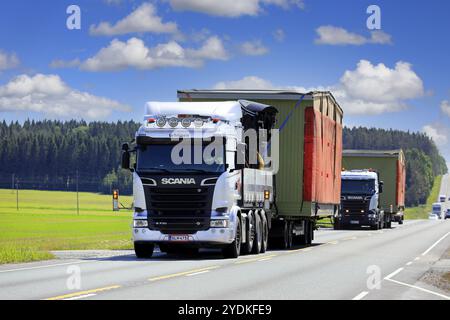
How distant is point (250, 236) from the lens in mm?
27234

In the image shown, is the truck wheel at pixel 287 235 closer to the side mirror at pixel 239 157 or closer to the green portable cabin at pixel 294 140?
the green portable cabin at pixel 294 140

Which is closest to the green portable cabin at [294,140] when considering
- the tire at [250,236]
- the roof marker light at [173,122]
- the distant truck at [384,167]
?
the tire at [250,236]

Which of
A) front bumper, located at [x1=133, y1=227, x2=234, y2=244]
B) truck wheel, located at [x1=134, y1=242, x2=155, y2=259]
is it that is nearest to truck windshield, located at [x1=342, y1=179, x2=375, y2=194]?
truck wheel, located at [x1=134, y1=242, x2=155, y2=259]

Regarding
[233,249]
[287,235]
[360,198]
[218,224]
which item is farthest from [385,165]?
[218,224]

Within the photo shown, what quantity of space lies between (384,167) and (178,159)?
118 feet

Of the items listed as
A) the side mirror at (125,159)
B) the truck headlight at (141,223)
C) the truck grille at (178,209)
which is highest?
the side mirror at (125,159)

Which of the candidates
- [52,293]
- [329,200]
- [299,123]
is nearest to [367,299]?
[52,293]

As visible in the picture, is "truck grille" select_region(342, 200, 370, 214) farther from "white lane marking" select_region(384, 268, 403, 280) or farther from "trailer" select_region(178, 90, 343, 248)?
"white lane marking" select_region(384, 268, 403, 280)

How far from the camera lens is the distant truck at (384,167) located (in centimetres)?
5750

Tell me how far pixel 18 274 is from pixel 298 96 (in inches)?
505

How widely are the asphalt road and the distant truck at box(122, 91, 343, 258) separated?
0.74m

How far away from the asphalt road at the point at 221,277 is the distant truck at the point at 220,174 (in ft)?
2.42

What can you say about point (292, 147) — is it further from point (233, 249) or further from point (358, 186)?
point (358, 186)
